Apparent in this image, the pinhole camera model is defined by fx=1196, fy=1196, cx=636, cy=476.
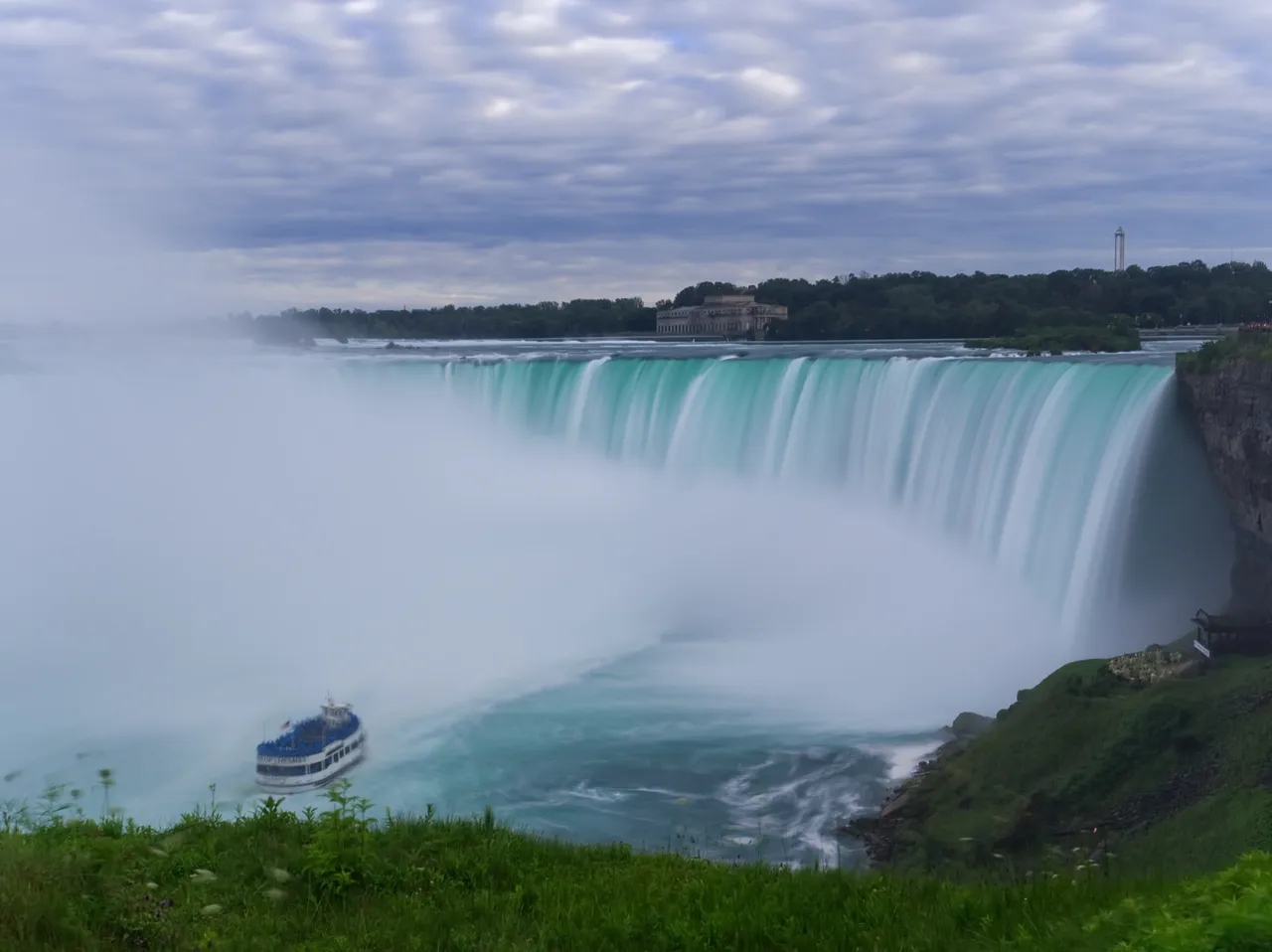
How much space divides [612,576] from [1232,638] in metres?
14.4

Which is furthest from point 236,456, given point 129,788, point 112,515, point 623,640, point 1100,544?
point 1100,544

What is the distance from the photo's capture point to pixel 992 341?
135 ft

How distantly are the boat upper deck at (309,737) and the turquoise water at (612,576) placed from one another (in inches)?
30.0

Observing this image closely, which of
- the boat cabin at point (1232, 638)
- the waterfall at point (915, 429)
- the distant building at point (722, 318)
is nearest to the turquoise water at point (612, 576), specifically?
the waterfall at point (915, 429)

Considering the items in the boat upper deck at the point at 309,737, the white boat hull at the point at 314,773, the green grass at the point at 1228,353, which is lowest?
the white boat hull at the point at 314,773

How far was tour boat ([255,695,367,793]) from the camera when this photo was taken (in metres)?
14.3

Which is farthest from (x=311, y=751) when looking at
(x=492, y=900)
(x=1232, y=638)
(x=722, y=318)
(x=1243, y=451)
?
(x=722, y=318)

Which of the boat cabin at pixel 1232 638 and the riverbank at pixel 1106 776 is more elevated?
the boat cabin at pixel 1232 638

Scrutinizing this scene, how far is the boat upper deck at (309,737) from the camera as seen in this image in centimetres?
1451

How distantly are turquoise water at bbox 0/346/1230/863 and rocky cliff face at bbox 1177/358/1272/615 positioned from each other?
0.50m

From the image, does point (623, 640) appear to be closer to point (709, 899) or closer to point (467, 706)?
point (467, 706)

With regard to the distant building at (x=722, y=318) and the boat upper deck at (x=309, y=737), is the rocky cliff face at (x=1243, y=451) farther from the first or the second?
the distant building at (x=722, y=318)

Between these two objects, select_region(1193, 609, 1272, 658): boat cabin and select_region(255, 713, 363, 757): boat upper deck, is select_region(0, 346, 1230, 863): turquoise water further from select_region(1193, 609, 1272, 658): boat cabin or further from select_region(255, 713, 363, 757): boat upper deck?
select_region(1193, 609, 1272, 658): boat cabin

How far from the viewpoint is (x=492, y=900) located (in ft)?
17.0
